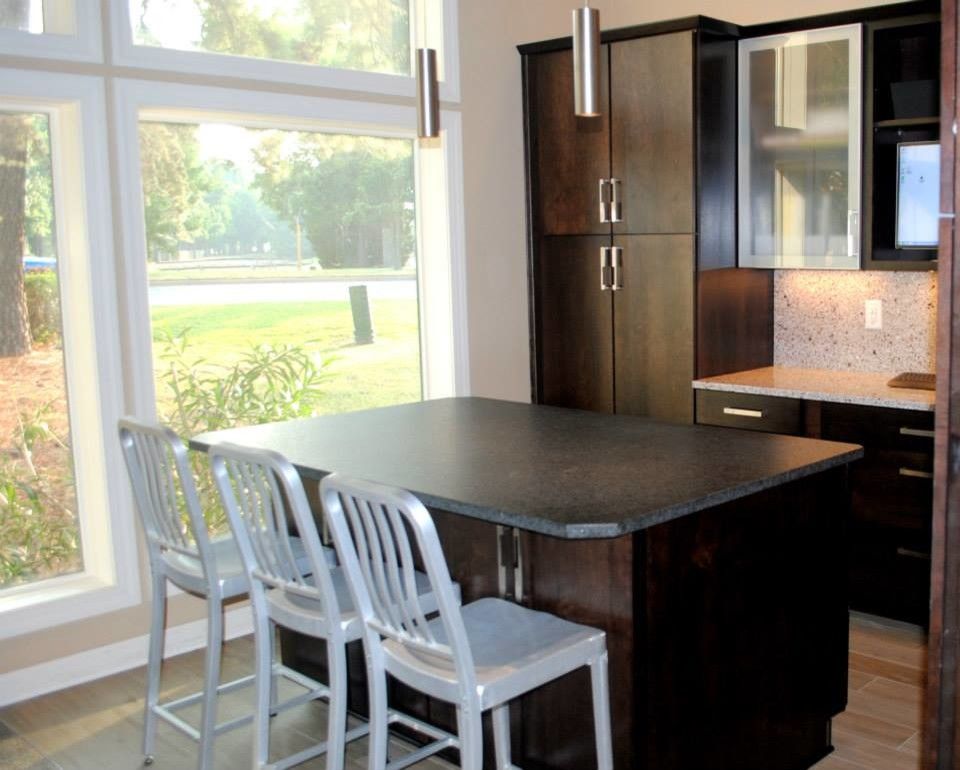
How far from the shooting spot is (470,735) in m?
2.24

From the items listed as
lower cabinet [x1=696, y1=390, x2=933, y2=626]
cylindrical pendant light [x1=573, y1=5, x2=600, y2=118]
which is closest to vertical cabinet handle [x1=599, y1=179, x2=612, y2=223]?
lower cabinet [x1=696, y1=390, x2=933, y2=626]

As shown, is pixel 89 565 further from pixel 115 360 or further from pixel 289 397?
pixel 289 397

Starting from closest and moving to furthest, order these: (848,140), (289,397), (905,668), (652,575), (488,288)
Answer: (652,575)
(905,668)
(848,140)
(289,397)
(488,288)

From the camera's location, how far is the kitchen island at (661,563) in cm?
250

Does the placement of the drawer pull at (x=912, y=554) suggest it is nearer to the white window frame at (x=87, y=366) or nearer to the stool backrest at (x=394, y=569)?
the stool backrest at (x=394, y=569)

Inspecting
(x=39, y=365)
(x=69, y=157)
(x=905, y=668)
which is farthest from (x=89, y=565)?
(x=905, y=668)

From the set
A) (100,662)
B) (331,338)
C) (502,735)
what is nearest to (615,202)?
(331,338)

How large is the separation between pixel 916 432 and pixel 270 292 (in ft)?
8.02

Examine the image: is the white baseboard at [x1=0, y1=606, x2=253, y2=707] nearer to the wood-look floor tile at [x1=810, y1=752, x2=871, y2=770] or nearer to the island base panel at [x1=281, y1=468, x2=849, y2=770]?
the island base panel at [x1=281, y1=468, x2=849, y2=770]

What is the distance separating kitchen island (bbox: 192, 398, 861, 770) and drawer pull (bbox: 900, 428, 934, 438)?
3.33ft

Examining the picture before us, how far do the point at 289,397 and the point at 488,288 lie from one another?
1049mm

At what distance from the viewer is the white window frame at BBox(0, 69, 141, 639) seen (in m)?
3.65

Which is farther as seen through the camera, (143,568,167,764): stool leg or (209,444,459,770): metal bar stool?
(143,568,167,764): stool leg

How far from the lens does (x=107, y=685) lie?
12.4ft
